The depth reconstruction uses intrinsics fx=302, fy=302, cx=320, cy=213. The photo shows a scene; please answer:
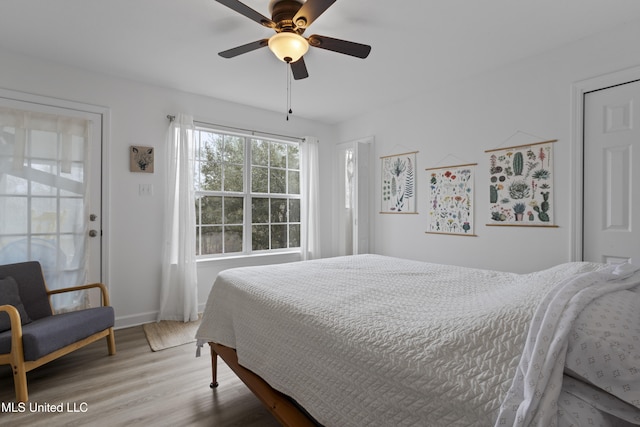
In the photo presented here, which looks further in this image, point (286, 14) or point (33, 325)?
point (33, 325)

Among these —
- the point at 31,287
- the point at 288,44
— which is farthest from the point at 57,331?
the point at 288,44

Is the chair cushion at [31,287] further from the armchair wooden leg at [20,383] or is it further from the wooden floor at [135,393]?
the armchair wooden leg at [20,383]

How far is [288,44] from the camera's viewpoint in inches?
76.2

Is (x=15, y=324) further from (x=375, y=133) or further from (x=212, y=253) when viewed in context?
(x=375, y=133)

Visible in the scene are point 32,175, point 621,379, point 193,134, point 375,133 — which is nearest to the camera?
point 621,379

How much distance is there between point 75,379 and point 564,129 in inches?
166

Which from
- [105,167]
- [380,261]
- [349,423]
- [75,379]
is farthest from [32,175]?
[349,423]

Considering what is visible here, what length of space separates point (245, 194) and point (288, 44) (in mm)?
2363

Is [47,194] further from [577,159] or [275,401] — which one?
[577,159]

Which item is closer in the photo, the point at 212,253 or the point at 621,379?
the point at 621,379

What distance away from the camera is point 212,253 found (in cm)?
379

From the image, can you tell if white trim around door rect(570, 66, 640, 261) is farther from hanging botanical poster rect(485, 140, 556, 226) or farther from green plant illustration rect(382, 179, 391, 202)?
green plant illustration rect(382, 179, 391, 202)

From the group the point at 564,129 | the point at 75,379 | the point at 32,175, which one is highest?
the point at 564,129

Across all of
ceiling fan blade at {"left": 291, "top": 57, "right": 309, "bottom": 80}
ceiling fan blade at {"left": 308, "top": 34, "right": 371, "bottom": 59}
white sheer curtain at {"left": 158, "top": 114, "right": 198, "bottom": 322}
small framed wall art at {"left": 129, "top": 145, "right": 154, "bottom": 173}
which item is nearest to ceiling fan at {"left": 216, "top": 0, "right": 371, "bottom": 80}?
ceiling fan blade at {"left": 308, "top": 34, "right": 371, "bottom": 59}
